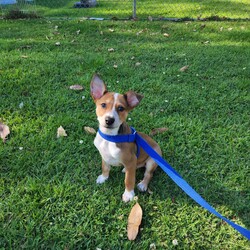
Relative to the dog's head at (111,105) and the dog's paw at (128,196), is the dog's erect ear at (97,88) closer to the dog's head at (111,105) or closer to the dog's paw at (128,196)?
the dog's head at (111,105)

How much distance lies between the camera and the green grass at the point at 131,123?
8.23 feet

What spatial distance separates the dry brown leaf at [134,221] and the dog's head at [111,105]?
795mm

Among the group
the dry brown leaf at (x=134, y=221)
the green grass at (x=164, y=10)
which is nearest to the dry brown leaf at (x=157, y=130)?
the dry brown leaf at (x=134, y=221)

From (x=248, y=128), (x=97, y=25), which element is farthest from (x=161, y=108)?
(x=97, y=25)

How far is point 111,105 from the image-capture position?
7.76 feet

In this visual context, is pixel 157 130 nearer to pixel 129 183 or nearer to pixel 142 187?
pixel 142 187

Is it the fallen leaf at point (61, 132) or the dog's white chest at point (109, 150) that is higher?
the dog's white chest at point (109, 150)

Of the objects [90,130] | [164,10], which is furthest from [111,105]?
[164,10]

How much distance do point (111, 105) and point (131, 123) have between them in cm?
145

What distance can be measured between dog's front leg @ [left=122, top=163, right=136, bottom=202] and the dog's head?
17.0 inches

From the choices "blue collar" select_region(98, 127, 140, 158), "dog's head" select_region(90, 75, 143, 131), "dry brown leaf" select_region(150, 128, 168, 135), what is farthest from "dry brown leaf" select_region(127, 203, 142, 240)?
"dry brown leaf" select_region(150, 128, 168, 135)

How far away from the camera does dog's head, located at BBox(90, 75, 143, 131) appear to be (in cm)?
231

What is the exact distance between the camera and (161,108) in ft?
13.6

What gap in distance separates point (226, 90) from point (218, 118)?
0.87 metres
